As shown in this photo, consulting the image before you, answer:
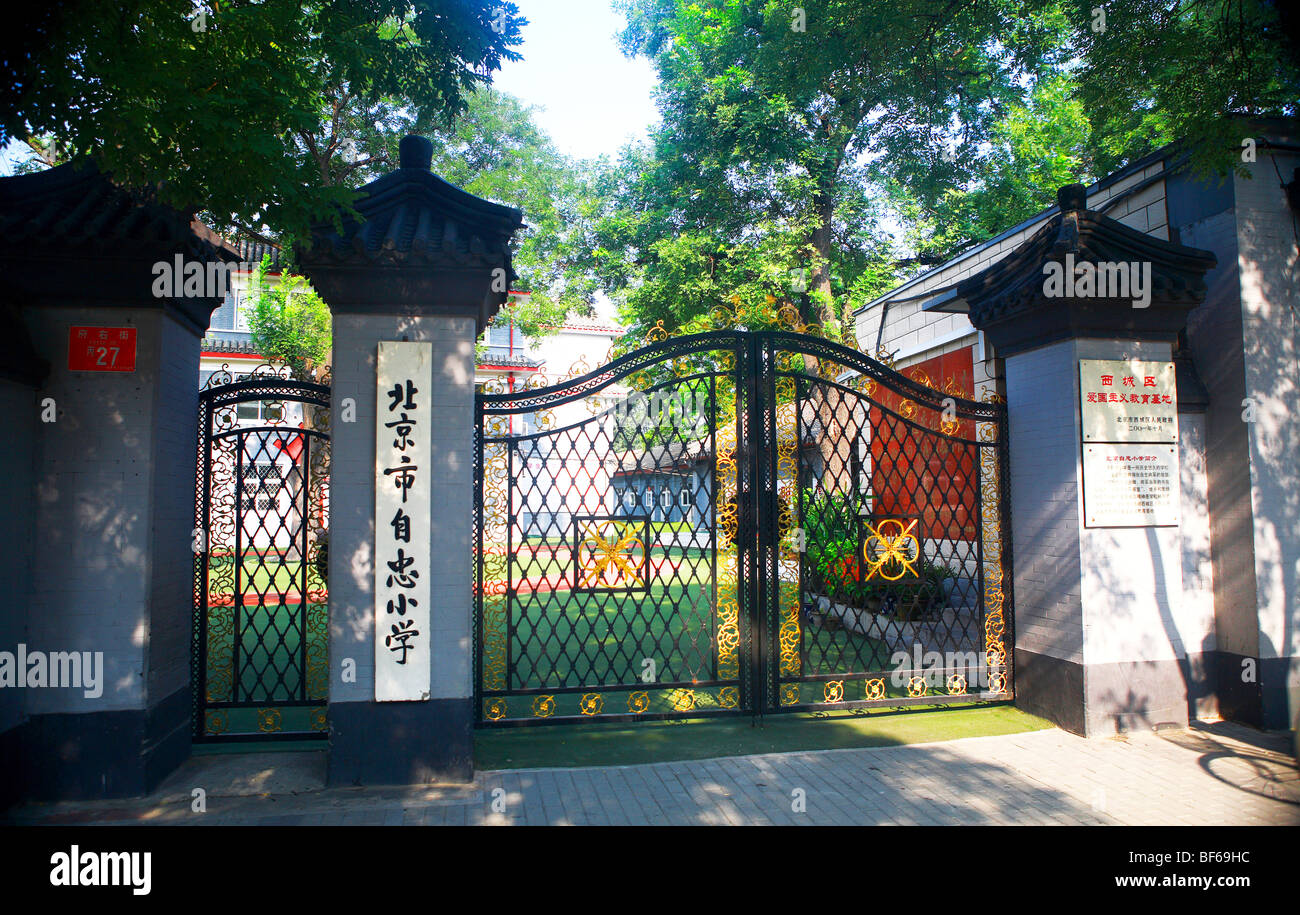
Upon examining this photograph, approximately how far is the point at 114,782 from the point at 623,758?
9.64 ft

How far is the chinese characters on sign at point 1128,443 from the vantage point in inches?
219

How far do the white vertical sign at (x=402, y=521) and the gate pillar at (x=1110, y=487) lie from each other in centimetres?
439

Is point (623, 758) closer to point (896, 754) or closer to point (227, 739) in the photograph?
point (896, 754)

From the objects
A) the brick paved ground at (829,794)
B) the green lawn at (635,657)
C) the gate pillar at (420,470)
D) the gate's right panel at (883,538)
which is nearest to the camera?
the brick paved ground at (829,794)

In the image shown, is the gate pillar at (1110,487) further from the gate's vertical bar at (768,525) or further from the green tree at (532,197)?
the green tree at (532,197)

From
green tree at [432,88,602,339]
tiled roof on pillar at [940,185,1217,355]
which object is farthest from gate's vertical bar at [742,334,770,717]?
green tree at [432,88,602,339]

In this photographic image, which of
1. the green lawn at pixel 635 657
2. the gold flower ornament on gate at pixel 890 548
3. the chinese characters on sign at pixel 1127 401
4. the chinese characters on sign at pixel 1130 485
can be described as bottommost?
the green lawn at pixel 635 657

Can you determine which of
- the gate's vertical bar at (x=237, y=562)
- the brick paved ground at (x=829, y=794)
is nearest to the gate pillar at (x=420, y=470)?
the brick paved ground at (x=829, y=794)

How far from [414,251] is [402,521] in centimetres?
161

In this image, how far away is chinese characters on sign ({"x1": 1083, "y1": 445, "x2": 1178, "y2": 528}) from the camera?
18.2ft

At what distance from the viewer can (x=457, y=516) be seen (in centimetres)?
477

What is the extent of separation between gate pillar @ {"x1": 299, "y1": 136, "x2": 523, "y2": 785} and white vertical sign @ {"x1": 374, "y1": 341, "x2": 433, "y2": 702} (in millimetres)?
Answer: 35

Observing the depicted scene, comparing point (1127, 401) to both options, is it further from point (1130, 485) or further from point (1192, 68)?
point (1192, 68)

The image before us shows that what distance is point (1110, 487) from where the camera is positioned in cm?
559
